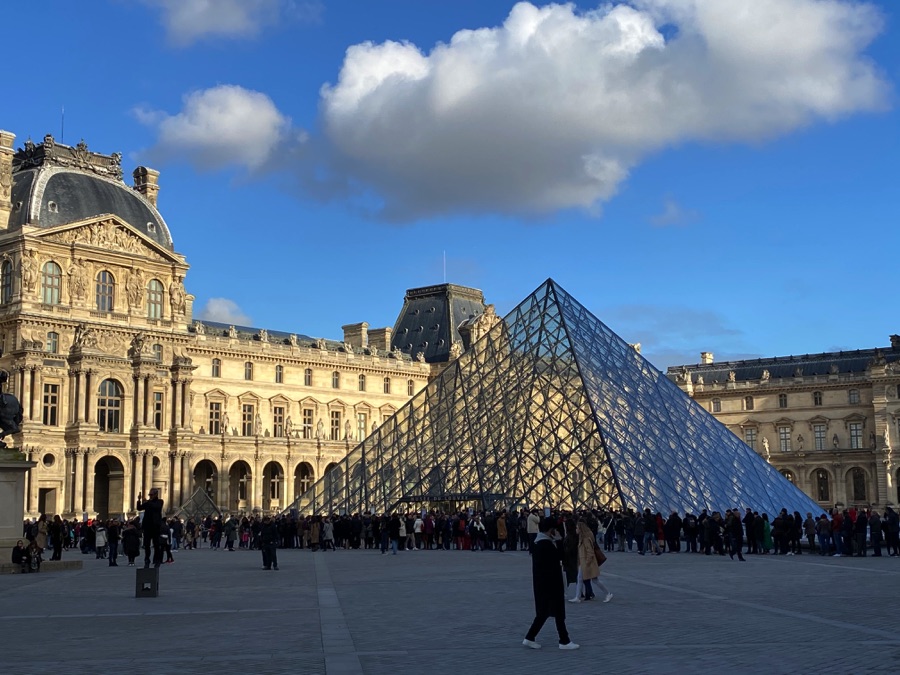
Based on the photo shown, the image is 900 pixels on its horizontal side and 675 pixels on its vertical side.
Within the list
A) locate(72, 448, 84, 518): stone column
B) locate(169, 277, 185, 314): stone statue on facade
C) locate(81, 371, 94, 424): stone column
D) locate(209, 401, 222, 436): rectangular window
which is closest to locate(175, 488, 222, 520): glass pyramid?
locate(72, 448, 84, 518): stone column

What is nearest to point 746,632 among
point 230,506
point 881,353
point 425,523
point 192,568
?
point 192,568

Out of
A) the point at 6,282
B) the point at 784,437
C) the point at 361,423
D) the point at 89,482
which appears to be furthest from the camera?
the point at 784,437

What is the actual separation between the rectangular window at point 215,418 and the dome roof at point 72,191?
29.6ft

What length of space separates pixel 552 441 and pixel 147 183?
3275 centimetres

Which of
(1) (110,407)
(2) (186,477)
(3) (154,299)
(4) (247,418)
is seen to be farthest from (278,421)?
(1) (110,407)

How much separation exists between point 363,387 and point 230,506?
12.2 metres

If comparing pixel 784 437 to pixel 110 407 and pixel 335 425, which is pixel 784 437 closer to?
pixel 335 425

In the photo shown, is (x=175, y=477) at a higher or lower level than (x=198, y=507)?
higher

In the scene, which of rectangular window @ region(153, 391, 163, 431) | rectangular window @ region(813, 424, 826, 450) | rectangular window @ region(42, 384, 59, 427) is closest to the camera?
rectangular window @ region(42, 384, 59, 427)

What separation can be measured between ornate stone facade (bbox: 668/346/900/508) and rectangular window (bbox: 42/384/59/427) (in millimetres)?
40829

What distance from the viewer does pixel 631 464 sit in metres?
32.3

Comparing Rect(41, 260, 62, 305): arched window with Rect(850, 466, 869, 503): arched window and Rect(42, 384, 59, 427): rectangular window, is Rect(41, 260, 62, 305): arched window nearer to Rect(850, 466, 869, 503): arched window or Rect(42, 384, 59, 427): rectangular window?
Rect(42, 384, 59, 427): rectangular window

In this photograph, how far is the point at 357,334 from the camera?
7850 cm

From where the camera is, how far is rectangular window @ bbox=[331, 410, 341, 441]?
67438 mm
